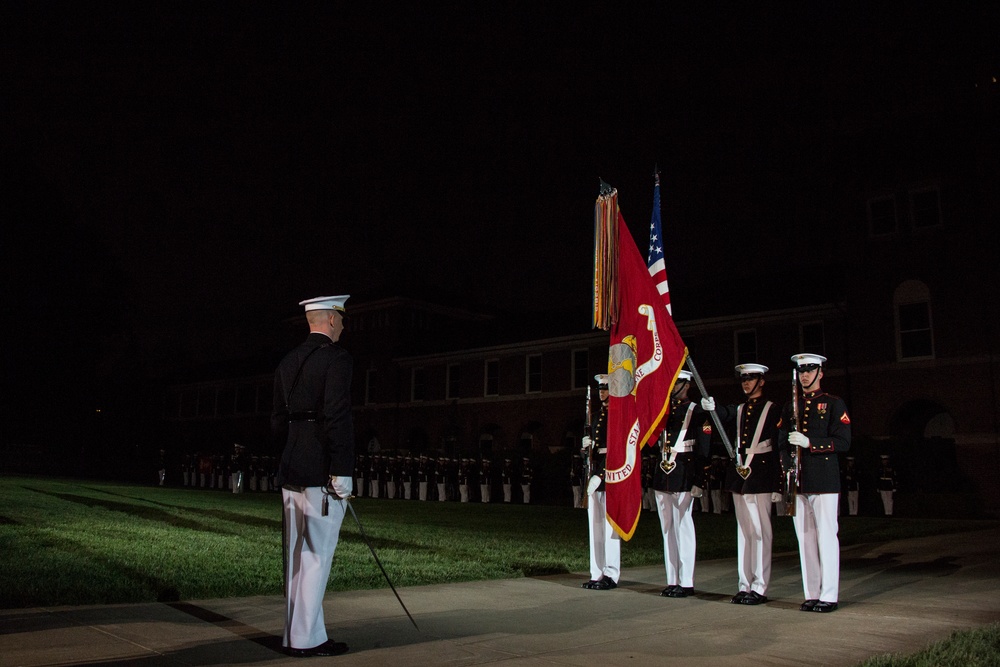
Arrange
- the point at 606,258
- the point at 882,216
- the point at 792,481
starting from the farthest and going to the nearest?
the point at 882,216 < the point at 606,258 < the point at 792,481

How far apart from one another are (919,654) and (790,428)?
2961 millimetres

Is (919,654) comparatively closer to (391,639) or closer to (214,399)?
(391,639)

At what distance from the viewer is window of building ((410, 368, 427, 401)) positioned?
51438 millimetres

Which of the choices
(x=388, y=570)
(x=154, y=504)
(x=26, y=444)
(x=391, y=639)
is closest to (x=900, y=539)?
(x=388, y=570)

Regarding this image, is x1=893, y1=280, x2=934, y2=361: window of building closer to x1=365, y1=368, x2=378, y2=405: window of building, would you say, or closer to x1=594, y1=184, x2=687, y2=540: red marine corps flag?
x1=594, y1=184, x2=687, y2=540: red marine corps flag

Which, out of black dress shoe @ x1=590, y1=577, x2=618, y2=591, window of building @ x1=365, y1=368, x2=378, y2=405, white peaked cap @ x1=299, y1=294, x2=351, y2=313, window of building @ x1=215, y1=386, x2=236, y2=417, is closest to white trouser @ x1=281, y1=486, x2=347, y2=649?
white peaked cap @ x1=299, y1=294, x2=351, y2=313

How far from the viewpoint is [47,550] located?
1032 cm

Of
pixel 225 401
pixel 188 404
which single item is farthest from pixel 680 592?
pixel 188 404

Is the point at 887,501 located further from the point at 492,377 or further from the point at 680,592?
the point at 492,377

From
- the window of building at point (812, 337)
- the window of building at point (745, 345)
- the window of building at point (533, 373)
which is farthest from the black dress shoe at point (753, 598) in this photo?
the window of building at point (533, 373)

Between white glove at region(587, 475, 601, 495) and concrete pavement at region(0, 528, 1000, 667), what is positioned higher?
white glove at region(587, 475, 601, 495)

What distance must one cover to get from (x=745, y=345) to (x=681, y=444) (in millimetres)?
29735

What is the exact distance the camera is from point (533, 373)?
4538 centimetres

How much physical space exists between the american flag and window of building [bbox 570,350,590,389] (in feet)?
110
